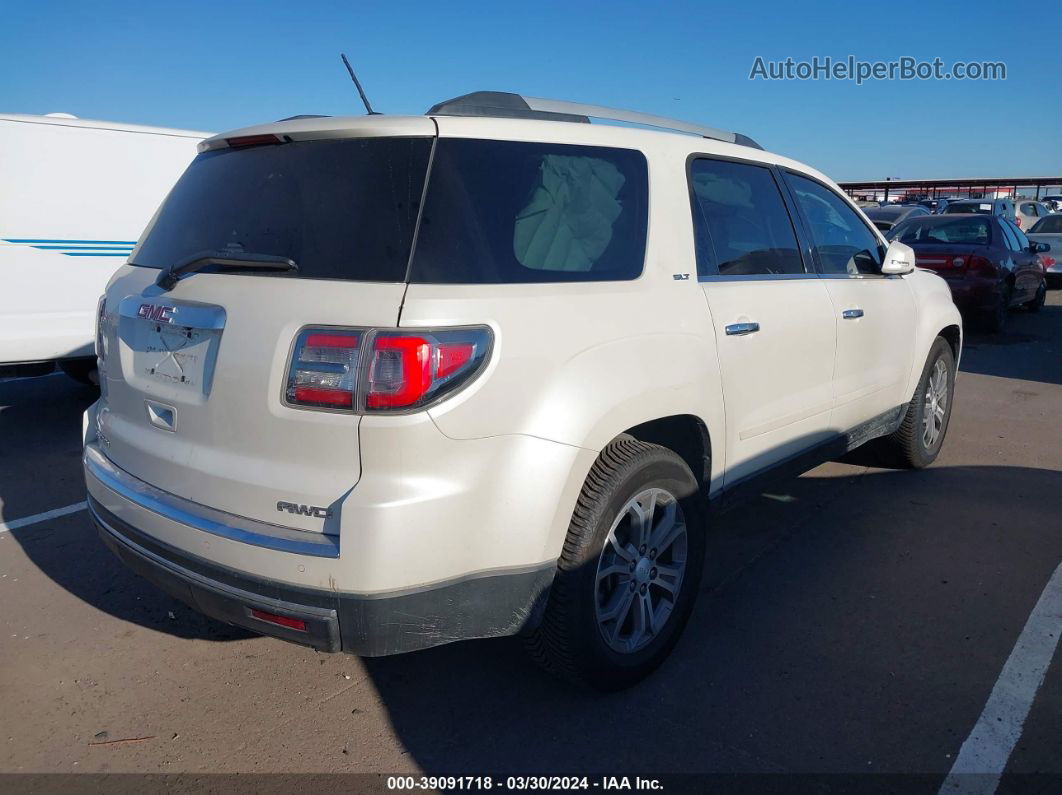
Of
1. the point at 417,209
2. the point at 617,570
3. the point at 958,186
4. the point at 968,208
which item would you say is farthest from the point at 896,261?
the point at 958,186

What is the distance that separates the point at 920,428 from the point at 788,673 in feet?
8.89

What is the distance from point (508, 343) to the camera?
2303 millimetres

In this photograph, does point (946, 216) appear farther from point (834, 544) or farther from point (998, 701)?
point (998, 701)

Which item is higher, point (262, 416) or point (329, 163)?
point (329, 163)

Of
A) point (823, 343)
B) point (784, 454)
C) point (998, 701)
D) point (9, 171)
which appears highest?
point (9, 171)

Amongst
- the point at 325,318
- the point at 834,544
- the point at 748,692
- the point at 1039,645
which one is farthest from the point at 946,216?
the point at 325,318

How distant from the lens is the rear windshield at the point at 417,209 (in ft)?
7.66

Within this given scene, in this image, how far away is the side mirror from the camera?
4482 millimetres

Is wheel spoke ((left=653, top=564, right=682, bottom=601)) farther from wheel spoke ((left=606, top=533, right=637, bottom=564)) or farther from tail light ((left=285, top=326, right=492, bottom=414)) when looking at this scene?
tail light ((left=285, top=326, right=492, bottom=414))

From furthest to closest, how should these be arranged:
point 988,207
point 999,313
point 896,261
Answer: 1. point 988,207
2. point 999,313
3. point 896,261

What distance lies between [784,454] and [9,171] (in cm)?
590

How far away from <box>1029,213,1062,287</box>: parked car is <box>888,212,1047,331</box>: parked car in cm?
444

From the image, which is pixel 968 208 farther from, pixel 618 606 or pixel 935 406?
pixel 618 606

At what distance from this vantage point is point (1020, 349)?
10398 mm
